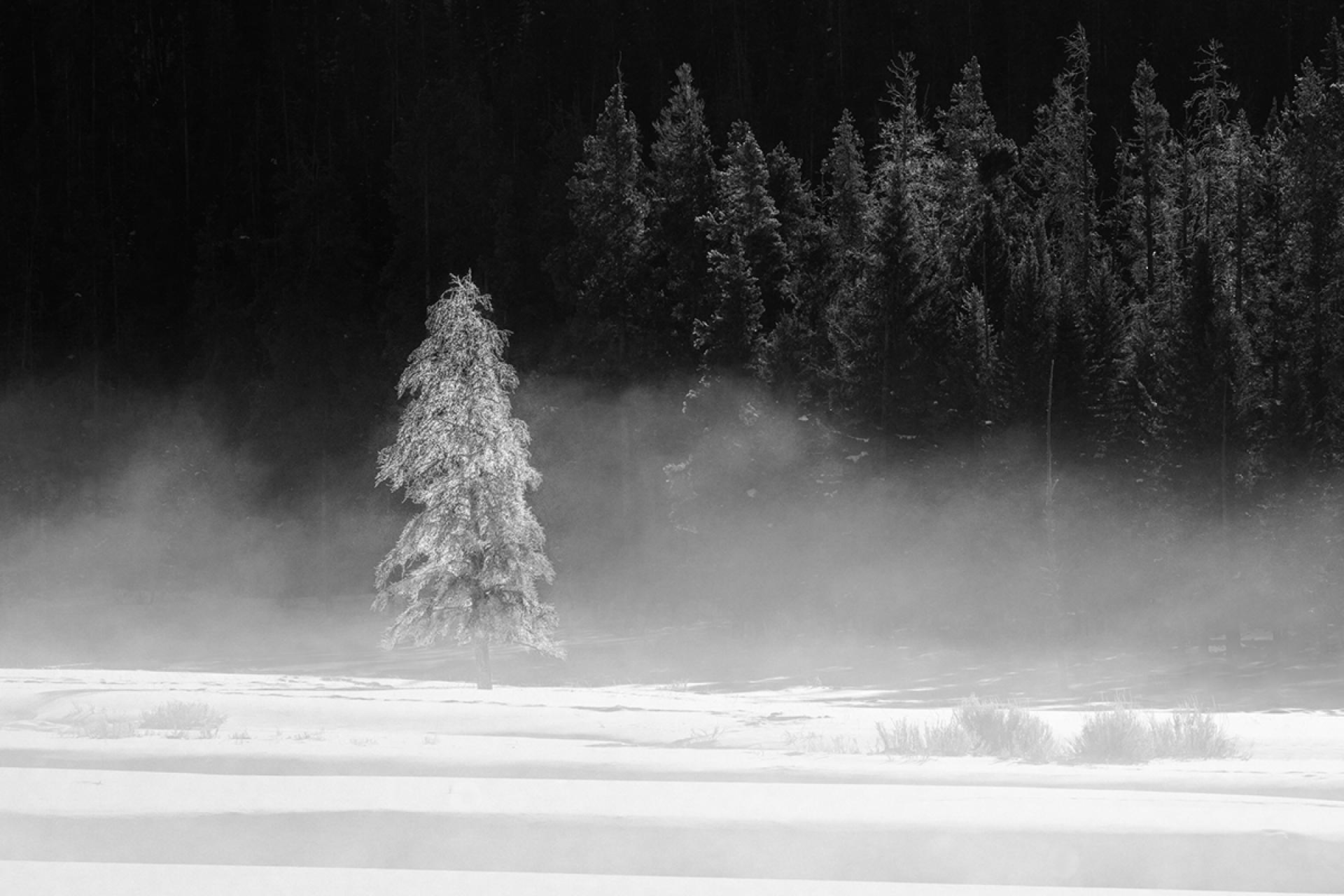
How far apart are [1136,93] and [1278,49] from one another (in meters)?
19.8

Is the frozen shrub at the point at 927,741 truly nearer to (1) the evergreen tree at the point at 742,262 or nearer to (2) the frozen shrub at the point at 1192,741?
(2) the frozen shrub at the point at 1192,741

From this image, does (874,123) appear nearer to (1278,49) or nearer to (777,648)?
(1278,49)

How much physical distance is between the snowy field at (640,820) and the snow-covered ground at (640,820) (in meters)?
0.02

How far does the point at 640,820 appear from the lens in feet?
28.0

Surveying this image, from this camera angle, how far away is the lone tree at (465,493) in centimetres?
2838

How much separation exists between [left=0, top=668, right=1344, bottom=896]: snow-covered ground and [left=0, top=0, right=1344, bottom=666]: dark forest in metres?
29.3

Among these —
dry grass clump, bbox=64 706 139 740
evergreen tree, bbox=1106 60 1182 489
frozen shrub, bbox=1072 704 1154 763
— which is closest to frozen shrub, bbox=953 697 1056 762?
frozen shrub, bbox=1072 704 1154 763

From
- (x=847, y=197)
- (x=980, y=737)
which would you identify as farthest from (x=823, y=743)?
(x=847, y=197)

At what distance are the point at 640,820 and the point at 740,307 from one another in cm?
3926

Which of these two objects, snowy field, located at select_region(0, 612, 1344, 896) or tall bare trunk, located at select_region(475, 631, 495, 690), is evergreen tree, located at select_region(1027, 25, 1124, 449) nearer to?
tall bare trunk, located at select_region(475, 631, 495, 690)

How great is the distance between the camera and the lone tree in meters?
28.4

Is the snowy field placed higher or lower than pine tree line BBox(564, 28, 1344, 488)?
lower

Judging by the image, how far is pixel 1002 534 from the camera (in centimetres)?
4138

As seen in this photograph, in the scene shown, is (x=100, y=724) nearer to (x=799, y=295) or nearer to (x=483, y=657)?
(x=483, y=657)
